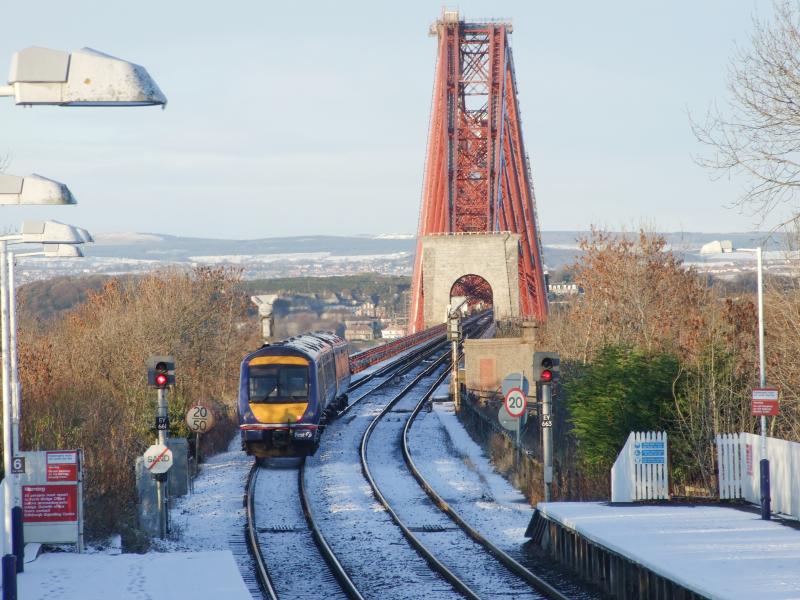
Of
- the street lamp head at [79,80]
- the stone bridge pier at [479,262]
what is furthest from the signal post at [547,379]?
the stone bridge pier at [479,262]

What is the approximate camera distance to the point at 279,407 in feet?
88.4

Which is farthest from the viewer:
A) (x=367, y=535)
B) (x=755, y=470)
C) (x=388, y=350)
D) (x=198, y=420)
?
(x=388, y=350)

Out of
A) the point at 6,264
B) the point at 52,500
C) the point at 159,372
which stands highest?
the point at 6,264

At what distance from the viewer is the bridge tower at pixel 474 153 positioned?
8856cm

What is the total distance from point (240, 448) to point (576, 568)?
16.5 meters

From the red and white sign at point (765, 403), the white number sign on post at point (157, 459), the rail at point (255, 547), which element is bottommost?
the rail at point (255, 547)

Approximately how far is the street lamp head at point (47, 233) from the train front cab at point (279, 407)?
1158cm

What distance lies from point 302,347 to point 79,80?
2023 centimetres

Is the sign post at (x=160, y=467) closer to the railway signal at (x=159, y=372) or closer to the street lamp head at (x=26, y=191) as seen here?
the railway signal at (x=159, y=372)

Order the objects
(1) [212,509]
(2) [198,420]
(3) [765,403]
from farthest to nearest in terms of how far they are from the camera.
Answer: (2) [198,420] < (1) [212,509] < (3) [765,403]

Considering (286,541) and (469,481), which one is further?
(469,481)

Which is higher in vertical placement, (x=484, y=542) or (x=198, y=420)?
(x=198, y=420)

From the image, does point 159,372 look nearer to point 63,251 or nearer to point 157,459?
point 157,459

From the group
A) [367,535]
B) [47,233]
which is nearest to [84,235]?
[47,233]
